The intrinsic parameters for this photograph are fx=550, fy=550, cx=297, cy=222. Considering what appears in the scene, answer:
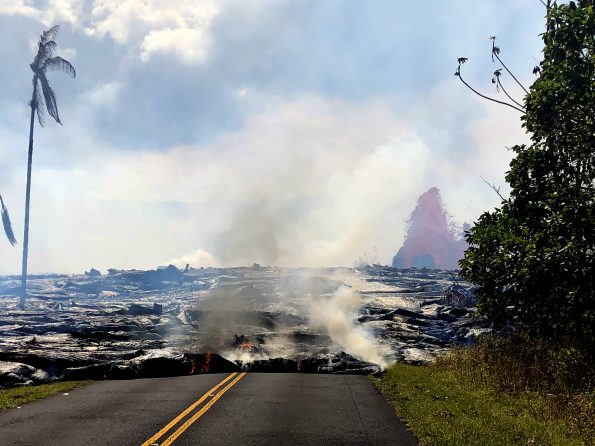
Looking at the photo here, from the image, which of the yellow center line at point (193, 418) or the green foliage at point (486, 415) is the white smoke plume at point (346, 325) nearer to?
the green foliage at point (486, 415)

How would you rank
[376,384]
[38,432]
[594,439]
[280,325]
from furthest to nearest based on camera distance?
[280,325] < [376,384] < [38,432] < [594,439]

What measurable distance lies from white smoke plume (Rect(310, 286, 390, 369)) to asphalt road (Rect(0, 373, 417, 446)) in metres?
8.35

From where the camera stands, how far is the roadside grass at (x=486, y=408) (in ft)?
32.1

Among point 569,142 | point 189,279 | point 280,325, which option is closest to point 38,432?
point 569,142

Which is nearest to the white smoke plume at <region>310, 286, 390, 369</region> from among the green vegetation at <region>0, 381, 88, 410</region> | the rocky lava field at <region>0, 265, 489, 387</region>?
the rocky lava field at <region>0, 265, 489, 387</region>

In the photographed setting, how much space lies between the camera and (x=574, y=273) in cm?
1242

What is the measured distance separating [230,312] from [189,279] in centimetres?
4193

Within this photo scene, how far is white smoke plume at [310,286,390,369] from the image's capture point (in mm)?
27252

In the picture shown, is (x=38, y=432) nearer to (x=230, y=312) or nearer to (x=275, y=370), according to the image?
(x=275, y=370)

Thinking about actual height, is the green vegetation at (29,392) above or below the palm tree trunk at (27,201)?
below

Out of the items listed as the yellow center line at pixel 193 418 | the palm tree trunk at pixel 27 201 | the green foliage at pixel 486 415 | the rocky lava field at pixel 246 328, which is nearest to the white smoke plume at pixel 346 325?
the rocky lava field at pixel 246 328

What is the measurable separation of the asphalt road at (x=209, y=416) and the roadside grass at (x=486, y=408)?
63 centimetres

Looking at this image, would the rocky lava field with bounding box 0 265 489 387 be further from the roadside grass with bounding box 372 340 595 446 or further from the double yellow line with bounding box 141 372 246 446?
the double yellow line with bounding box 141 372 246 446

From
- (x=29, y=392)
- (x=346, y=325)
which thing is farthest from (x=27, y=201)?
(x=29, y=392)
